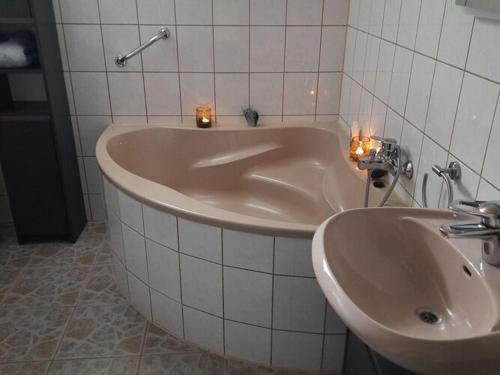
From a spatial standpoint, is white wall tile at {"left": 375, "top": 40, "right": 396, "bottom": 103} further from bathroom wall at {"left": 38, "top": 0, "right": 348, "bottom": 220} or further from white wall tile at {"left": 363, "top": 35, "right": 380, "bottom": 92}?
bathroom wall at {"left": 38, "top": 0, "right": 348, "bottom": 220}

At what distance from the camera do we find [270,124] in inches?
102

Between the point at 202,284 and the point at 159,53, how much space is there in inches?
52.1

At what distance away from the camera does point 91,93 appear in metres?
2.46

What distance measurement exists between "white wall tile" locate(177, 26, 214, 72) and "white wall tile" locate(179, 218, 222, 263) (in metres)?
1.12

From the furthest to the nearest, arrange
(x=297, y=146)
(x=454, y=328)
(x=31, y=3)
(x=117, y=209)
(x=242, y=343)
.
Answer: (x=297, y=146), (x=31, y=3), (x=117, y=209), (x=242, y=343), (x=454, y=328)

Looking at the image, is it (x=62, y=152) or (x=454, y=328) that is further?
(x=62, y=152)

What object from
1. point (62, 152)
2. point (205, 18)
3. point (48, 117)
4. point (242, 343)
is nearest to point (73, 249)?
point (62, 152)

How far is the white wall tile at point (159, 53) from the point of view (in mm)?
2348

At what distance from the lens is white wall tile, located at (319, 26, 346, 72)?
238 centimetres

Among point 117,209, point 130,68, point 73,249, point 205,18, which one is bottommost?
point 73,249

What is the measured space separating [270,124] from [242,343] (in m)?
1.30

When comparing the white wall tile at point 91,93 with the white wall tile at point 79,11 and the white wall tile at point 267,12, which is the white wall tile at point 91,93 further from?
the white wall tile at point 267,12

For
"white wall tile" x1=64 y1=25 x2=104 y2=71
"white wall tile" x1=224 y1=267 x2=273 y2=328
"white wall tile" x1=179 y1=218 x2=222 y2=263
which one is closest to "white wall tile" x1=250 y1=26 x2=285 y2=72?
"white wall tile" x1=64 y1=25 x2=104 y2=71

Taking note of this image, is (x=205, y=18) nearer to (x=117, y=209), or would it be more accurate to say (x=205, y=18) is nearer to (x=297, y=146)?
(x=297, y=146)
